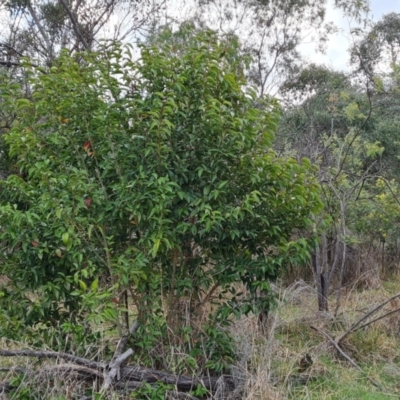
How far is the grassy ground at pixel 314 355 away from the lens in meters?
3.75

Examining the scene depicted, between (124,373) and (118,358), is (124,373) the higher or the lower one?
the lower one

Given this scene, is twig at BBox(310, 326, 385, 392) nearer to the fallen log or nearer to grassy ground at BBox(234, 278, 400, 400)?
grassy ground at BBox(234, 278, 400, 400)

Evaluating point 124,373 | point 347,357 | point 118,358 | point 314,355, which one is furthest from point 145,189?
point 347,357

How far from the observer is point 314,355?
448cm

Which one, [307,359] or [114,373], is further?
[307,359]

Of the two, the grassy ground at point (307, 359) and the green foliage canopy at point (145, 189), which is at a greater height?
the green foliage canopy at point (145, 189)

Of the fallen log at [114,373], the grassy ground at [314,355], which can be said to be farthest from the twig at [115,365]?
the grassy ground at [314,355]

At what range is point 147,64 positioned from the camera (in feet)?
11.4

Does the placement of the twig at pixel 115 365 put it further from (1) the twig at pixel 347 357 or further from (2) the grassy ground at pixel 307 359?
(1) the twig at pixel 347 357

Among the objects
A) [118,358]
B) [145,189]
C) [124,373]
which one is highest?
[145,189]

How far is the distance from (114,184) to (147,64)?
3.02 feet

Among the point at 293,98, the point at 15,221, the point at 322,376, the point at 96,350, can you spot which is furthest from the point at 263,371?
the point at 293,98

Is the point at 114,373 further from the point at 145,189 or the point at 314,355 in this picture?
the point at 314,355

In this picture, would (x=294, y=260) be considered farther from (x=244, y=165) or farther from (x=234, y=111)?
(x=234, y=111)
